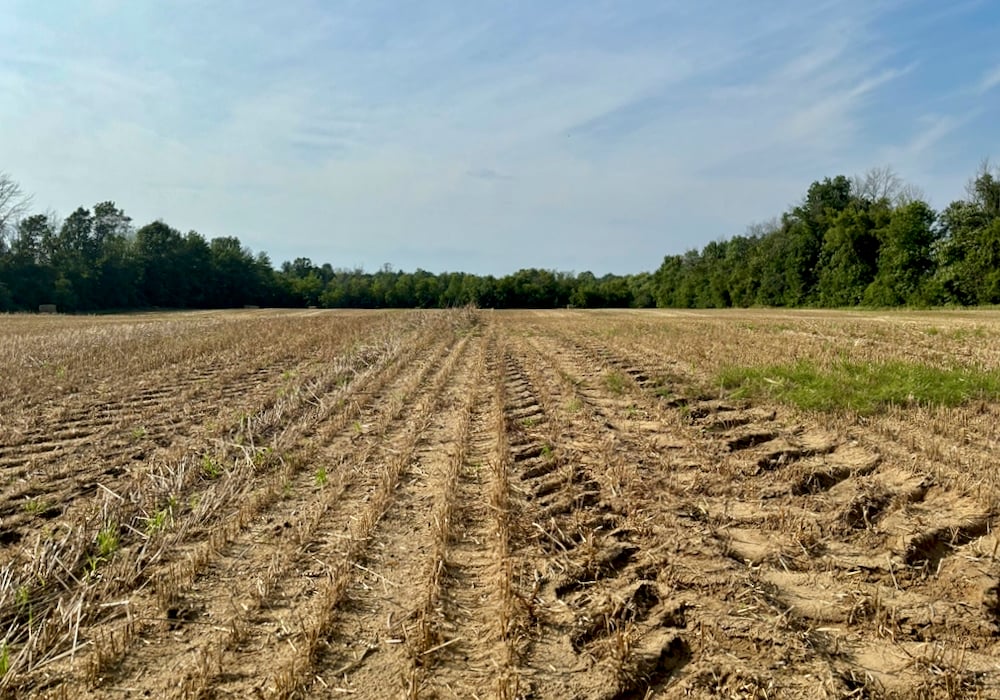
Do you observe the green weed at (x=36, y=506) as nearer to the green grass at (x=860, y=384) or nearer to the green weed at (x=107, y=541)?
the green weed at (x=107, y=541)

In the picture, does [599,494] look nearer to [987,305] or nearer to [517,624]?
[517,624]

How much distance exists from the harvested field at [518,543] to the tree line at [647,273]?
127ft

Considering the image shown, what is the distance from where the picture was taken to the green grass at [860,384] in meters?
7.71

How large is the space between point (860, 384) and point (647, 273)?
9110cm

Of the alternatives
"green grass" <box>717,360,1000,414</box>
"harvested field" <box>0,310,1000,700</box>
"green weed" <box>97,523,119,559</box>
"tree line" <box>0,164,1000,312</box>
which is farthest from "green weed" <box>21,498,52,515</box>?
"tree line" <box>0,164,1000,312</box>

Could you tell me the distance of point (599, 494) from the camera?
550 cm

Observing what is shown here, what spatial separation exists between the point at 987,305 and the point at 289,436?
4056cm

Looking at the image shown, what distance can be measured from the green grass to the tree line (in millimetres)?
34677

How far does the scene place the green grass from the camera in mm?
7707

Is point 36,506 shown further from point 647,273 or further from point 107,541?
point 647,273

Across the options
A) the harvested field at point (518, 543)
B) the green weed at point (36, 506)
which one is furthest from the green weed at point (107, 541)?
the green weed at point (36, 506)

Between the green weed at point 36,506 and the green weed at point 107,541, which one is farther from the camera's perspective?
the green weed at point 36,506

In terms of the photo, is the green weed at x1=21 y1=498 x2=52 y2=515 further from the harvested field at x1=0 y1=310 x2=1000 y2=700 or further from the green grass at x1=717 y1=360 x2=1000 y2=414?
the green grass at x1=717 y1=360 x2=1000 y2=414

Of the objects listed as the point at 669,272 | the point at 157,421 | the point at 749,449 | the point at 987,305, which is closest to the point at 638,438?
the point at 749,449
